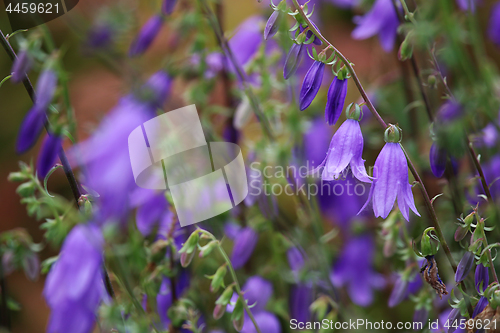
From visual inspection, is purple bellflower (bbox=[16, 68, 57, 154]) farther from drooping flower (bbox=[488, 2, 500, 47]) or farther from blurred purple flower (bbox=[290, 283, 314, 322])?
drooping flower (bbox=[488, 2, 500, 47])

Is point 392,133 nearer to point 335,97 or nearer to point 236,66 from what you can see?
point 335,97

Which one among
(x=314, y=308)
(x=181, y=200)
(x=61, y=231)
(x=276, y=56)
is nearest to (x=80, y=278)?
(x=61, y=231)

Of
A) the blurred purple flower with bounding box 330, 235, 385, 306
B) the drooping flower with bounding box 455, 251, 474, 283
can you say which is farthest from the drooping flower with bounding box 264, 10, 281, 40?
the blurred purple flower with bounding box 330, 235, 385, 306

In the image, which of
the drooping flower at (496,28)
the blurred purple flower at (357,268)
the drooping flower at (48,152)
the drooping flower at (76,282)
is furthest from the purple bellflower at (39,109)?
the drooping flower at (496,28)

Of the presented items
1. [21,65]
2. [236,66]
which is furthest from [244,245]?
[21,65]

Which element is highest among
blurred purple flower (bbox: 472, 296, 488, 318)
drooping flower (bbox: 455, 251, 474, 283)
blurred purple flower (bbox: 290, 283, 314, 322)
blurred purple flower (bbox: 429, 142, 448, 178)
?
blurred purple flower (bbox: 429, 142, 448, 178)

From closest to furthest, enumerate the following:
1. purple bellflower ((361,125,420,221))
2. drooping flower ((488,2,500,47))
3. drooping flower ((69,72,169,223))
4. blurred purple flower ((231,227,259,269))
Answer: purple bellflower ((361,125,420,221))
drooping flower ((69,72,169,223))
blurred purple flower ((231,227,259,269))
drooping flower ((488,2,500,47))

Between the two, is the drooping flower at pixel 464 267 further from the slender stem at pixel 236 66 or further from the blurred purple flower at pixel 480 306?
the slender stem at pixel 236 66

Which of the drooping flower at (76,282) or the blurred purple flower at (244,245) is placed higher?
the drooping flower at (76,282)
